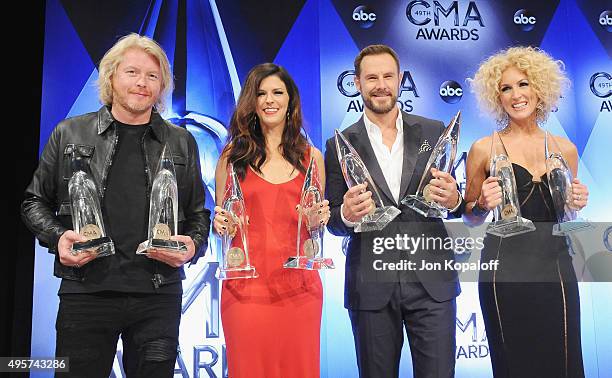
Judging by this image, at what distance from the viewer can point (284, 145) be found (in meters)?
3.04

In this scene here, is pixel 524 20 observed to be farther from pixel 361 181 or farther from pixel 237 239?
pixel 237 239

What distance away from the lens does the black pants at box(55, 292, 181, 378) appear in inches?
99.0

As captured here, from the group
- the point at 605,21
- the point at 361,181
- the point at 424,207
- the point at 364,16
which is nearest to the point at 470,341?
the point at 424,207

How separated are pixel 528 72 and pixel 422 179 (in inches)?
34.2

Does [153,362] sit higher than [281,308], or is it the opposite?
[281,308]

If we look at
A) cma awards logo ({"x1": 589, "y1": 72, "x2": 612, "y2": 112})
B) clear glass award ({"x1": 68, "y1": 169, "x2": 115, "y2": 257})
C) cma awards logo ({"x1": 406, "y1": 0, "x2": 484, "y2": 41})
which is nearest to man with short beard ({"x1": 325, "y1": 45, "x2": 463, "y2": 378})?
clear glass award ({"x1": 68, "y1": 169, "x2": 115, "y2": 257})

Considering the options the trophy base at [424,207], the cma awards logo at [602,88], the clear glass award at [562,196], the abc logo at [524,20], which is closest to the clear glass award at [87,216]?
the trophy base at [424,207]

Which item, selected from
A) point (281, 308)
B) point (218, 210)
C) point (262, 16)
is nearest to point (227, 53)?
point (262, 16)

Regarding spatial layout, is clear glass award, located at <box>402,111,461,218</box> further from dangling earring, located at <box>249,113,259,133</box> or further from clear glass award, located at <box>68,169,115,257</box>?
clear glass award, located at <box>68,169,115,257</box>

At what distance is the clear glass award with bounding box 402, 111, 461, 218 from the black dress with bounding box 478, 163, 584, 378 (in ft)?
1.23

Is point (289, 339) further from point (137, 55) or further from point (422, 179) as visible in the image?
point (137, 55)

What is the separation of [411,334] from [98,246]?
1417 mm

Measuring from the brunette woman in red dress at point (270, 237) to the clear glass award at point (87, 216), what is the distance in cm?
49

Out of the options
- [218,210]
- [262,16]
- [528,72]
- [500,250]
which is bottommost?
[500,250]
